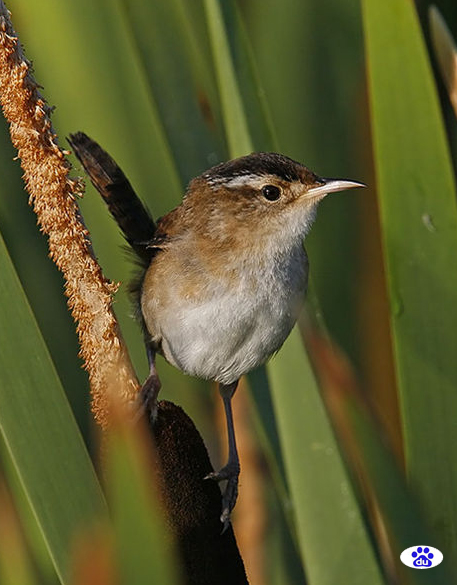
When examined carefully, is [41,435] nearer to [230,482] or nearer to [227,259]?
[230,482]

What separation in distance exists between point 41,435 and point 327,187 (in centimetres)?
99

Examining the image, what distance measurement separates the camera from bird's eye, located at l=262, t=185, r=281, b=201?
6.21ft

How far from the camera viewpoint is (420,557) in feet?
4.12

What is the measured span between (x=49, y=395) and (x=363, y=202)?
149 centimetres

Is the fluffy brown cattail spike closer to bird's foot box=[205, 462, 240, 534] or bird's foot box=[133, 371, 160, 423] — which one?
bird's foot box=[133, 371, 160, 423]

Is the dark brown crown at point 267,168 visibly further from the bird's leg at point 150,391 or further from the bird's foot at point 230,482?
the bird's foot at point 230,482

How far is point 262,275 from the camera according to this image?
183 cm

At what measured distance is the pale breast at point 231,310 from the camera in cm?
181

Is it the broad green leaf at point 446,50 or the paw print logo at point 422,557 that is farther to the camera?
the broad green leaf at point 446,50

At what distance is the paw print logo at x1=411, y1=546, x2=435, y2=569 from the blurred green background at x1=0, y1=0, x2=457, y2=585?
6 cm

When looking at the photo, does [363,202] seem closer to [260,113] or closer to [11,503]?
[260,113]

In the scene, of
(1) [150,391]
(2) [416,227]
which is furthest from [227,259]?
(2) [416,227]

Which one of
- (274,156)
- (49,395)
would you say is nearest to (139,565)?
(49,395)

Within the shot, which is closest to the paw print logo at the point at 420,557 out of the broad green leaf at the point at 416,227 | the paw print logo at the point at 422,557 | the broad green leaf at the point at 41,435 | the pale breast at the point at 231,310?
the paw print logo at the point at 422,557
